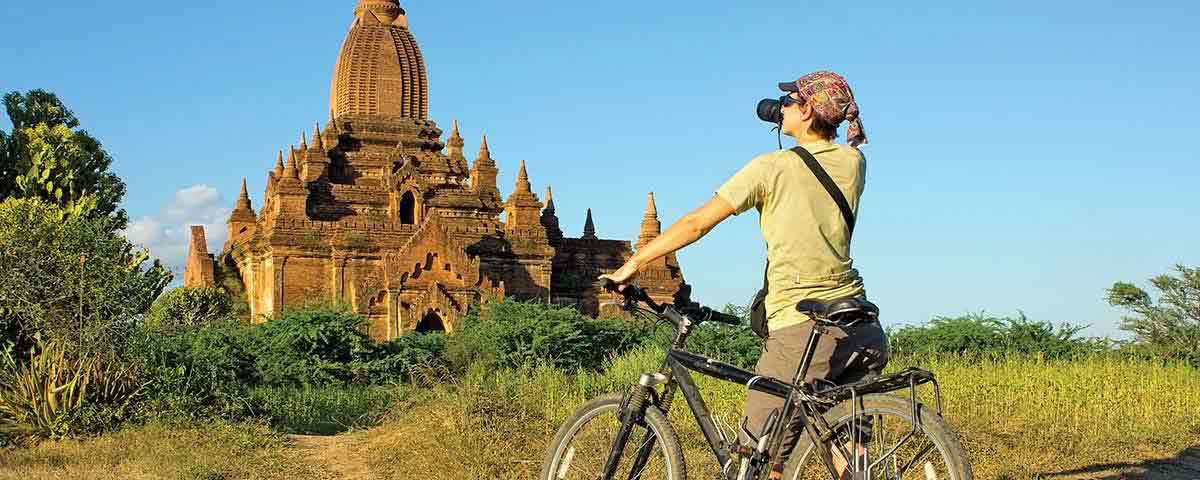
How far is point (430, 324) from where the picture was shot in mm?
25438

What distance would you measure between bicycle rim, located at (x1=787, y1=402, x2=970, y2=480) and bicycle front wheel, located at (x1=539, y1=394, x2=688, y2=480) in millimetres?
399

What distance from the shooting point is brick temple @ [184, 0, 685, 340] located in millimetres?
25438

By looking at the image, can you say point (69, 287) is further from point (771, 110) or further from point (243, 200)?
point (243, 200)

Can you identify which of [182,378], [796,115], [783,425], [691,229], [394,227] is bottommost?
[783,425]

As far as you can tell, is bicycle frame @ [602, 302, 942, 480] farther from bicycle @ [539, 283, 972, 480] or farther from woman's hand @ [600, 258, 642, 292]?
woman's hand @ [600, 258, 642, 292]

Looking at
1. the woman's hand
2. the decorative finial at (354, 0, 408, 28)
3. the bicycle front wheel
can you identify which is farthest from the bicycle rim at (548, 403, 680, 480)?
the decorative finial at (354, 0, 408, 28)

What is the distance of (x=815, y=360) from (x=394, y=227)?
23.8m

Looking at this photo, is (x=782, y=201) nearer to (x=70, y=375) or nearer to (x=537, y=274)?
(x=70, y=375)

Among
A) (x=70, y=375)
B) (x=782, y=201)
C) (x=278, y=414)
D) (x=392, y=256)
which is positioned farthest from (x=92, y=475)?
(x=392, y=256)

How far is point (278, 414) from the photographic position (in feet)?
32.4

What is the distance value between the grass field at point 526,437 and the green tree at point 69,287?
2.82 ft

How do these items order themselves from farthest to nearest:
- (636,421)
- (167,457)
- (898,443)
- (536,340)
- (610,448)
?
1. (536,340)
2. (167,457)
3. (610,448)
4. (636,421)
5. (898,443)

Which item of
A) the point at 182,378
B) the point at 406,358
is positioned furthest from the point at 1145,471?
the point at 406,358

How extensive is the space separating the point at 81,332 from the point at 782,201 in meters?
6.38
